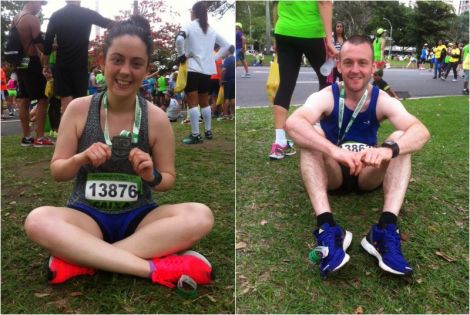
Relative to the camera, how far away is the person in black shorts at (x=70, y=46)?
3.27 m

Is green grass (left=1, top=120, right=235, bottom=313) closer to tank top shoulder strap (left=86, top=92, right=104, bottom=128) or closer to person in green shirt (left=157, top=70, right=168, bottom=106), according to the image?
tank top shoulder strap (left=86, top=92, right=104, bottom=128)

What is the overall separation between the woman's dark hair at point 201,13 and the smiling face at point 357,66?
81 cm

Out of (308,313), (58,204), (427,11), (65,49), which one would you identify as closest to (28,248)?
(58,204)

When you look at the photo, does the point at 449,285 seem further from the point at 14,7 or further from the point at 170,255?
the point at 14,7

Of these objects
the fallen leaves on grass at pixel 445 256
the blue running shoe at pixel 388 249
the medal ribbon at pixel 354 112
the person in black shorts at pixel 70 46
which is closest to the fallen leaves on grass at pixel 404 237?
the fallen leaves on grass at pixel 445 256

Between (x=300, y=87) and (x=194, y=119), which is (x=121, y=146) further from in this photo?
(x=300, y=87)

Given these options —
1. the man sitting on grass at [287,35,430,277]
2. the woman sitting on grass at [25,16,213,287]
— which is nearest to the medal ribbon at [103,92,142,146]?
the woman sitting on grass at [25,16,213,287]

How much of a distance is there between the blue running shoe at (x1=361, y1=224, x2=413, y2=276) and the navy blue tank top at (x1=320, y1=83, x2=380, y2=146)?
568 millimetres

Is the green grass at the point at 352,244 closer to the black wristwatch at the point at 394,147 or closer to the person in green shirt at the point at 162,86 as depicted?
the black wristwatch at the point at 394,147

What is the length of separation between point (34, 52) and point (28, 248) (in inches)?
98.3

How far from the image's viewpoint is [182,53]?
3.71 metres

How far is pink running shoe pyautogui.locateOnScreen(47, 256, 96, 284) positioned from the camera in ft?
5.05

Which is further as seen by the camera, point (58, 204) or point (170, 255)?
point (58, 204)

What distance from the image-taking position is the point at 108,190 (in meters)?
1.69
